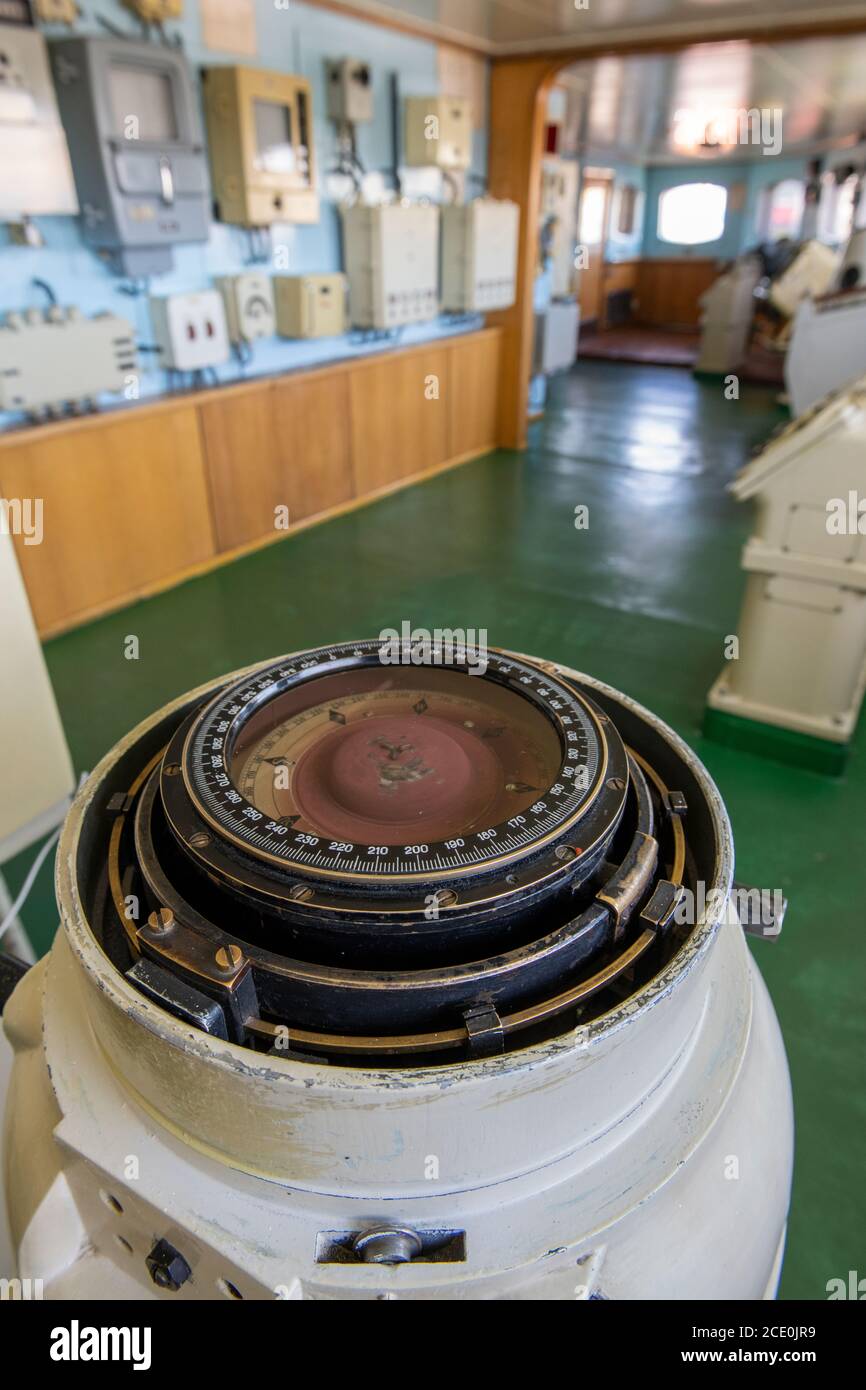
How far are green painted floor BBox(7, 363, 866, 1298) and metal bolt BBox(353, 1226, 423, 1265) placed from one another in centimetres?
119

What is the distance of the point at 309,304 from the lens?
4781 mm

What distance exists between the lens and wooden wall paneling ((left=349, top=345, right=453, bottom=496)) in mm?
5551

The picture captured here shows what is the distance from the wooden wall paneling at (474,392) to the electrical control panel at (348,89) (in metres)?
1.67

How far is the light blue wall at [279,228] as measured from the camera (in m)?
3.61

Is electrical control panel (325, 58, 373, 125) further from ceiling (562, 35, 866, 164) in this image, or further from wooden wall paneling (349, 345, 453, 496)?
ceiling (562, 35, 866, 164)

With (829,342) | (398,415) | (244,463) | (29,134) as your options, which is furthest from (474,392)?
(29,134)

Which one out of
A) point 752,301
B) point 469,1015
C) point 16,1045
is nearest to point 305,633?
point 16,1045

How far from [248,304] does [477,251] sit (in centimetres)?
192

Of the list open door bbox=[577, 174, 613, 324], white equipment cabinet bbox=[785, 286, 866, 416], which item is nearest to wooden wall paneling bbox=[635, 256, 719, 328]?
open door bbox=[577, 174, 613, 324]

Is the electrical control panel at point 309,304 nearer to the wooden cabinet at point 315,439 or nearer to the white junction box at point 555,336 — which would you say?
the wooden cabinet at point 315,439

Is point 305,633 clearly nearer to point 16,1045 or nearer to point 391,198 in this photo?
point 16,1045

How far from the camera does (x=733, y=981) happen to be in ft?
3.34

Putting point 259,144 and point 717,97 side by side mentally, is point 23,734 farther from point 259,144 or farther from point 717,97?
point 717,97
